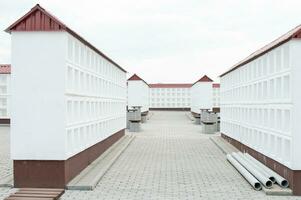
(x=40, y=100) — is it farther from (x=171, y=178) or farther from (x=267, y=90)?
(x=267, y=90)

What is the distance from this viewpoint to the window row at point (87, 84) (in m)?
10.7

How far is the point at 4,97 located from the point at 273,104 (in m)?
Result: 27.9

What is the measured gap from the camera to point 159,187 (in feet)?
33.6

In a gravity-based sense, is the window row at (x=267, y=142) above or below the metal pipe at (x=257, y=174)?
above

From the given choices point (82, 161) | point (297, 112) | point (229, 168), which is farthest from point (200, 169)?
point (297, 112)

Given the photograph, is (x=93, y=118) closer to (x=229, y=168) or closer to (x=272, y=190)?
(x=229, y=168)

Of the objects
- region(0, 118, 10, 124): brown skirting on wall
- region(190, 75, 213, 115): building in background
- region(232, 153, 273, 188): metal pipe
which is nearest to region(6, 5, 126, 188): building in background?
region(232, 153, 273, 188): metal pipe

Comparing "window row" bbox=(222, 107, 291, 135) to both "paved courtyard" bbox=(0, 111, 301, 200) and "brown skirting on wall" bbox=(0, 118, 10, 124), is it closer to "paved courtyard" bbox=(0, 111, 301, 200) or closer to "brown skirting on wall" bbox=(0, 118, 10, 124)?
"paved courtyard" bbox=(0, 111, 301, 200)

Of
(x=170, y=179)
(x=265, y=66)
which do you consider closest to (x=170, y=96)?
(x=265, y=66)

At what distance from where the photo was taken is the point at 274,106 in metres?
10.9

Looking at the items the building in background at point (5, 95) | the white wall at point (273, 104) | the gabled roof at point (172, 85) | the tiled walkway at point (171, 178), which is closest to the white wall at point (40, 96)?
the tiled walkway at point (171, 178)

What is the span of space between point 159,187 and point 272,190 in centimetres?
269

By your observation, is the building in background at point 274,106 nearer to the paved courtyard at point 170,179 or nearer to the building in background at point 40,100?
the paved courtyard at point 170,179

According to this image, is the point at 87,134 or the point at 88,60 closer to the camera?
the point at 87,134
